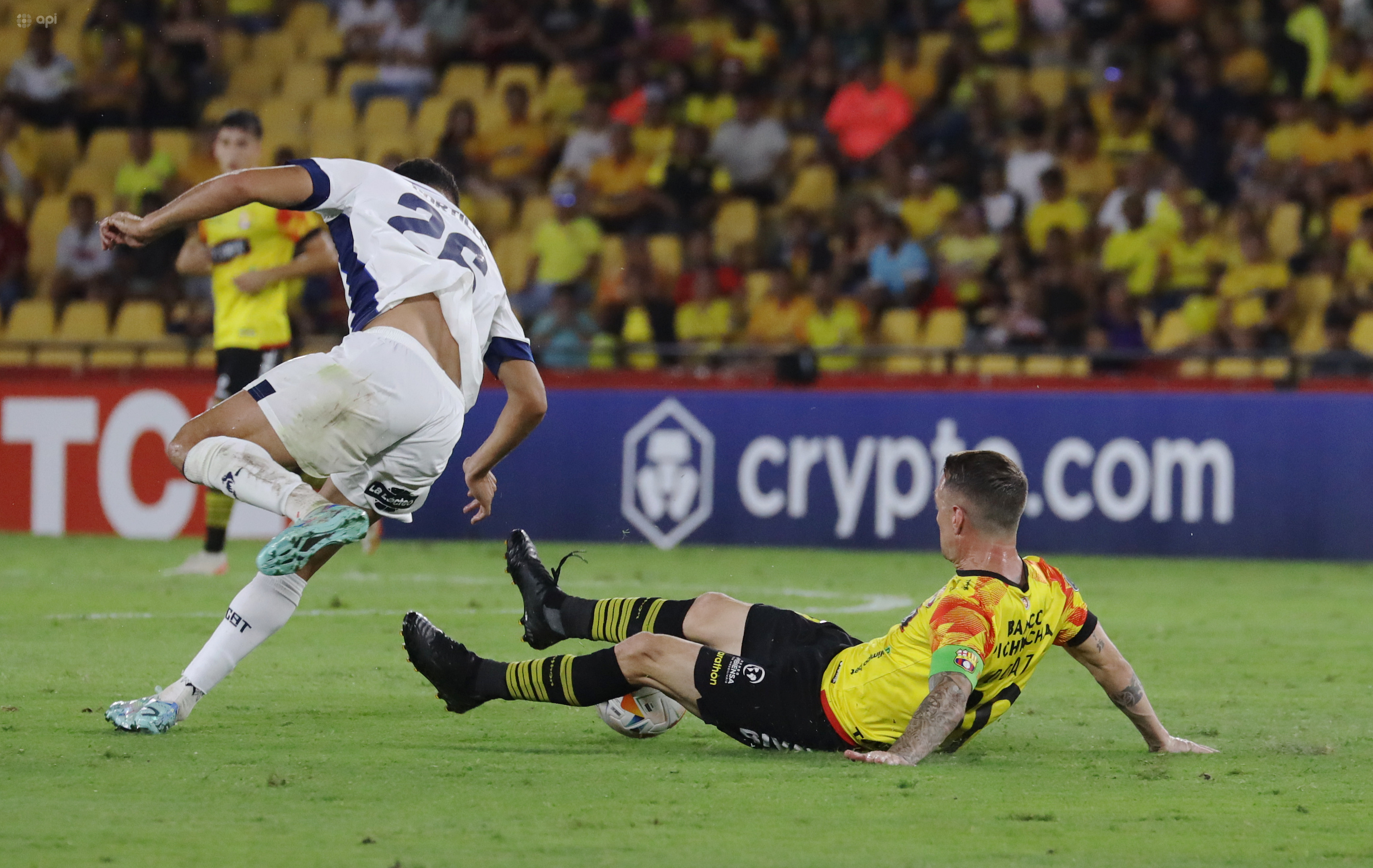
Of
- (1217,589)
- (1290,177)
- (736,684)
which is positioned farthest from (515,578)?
(1290,177)

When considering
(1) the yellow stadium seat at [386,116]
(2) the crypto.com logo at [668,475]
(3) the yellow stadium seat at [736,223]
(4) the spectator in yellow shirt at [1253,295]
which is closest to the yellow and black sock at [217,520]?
(2) the crypto.com logo at [668,475]

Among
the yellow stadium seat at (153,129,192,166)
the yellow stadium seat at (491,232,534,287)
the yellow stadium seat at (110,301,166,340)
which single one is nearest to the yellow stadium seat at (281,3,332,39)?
the yellow stadium seat at (153,129,192,166)

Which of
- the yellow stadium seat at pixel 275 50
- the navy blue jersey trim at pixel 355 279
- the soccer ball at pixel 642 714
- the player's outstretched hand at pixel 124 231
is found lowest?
the soccer ball at pixel 642 714

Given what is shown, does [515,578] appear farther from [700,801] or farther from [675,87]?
[675,87]

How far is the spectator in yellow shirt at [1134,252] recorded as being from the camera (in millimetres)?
15000

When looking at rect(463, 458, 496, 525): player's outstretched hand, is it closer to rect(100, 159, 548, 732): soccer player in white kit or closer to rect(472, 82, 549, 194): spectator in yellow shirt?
rect(100, 159, 548, 732): soccer player in white kit

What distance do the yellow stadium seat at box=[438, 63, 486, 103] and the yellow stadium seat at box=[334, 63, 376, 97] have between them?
31.0 inches

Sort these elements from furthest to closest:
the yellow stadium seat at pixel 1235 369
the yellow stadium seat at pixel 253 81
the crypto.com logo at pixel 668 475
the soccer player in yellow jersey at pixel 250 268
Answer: the yellow stadium seat at pixel 253 81 → the crypto.com logo at pixel 668 475 → the yellow stadium seat at pixel 1235 369 → the soccer player in yellow jersey at pixel 250 268

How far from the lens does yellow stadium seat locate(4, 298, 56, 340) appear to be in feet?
54.6

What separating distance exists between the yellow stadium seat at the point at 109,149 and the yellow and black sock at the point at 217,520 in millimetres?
8261

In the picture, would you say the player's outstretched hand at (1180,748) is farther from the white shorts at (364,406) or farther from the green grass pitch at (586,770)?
the white shorts at (364,406)

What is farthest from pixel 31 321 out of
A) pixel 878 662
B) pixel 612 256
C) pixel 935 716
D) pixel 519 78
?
pixel 935 716

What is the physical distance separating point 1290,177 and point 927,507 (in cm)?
466

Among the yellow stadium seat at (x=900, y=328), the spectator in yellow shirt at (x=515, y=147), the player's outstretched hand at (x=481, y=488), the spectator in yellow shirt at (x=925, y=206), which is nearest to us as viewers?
the player's outstretched hand at (x=481, y=488)
